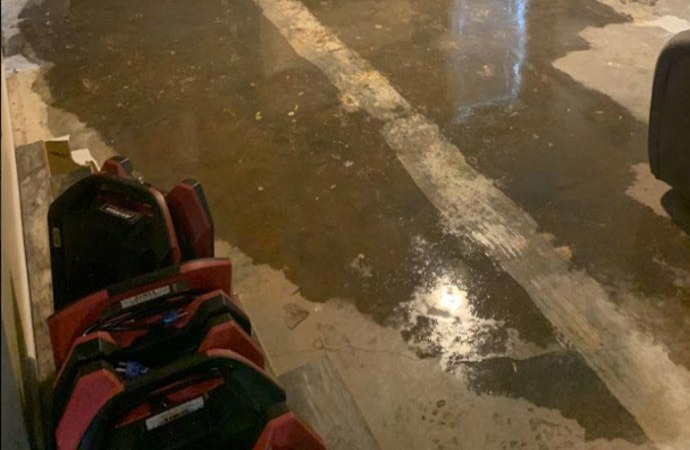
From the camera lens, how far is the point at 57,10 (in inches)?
155

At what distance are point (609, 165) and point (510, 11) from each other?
4.72 feet

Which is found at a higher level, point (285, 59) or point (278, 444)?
point (278, 444)

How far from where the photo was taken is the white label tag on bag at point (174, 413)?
1.30 meters

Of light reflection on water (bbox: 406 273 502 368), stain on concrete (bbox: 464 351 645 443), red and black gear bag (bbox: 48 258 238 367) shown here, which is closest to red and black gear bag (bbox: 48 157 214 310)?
red and black gear bag (bbox: 48 258 238 367)

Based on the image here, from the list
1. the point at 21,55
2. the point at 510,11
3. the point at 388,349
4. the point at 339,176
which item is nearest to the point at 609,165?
the point at 339,176

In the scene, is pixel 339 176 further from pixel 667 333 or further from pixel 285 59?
pixel 667 333

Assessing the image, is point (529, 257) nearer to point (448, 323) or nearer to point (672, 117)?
point (448, 323)

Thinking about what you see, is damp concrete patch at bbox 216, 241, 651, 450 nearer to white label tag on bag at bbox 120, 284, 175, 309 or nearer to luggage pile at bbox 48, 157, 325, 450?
luggage pile at bbox 48, 157, 325, 450

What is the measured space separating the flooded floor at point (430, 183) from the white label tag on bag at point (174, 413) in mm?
597

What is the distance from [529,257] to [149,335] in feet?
4.20

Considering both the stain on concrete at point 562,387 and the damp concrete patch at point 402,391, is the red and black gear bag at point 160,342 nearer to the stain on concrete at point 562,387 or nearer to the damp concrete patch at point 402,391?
the damp concrete patch at point 402,391

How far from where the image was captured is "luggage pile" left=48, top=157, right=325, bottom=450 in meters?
1.31

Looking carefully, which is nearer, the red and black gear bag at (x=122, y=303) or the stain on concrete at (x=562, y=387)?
the red and black gear bag at (x=122, y=303)

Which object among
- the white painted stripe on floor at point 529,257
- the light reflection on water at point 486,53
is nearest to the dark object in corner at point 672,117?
the white painted stripe on floor at point 529,257
